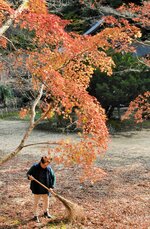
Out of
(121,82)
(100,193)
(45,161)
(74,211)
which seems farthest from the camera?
(121,82)

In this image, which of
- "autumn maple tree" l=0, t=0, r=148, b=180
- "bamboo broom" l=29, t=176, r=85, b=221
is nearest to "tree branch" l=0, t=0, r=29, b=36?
"autumn maple tree" l=0, t=0, r=148, b=180

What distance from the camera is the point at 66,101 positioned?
7008 mm

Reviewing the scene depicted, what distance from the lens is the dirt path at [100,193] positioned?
758cm

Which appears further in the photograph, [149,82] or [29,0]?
[149,82]

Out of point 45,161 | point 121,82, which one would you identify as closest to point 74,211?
point 45,161

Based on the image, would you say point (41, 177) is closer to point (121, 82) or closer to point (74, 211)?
point (74, 211)

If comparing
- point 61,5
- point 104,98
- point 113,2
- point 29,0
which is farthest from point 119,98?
point 29,0

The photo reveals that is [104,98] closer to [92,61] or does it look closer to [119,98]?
[119,98]

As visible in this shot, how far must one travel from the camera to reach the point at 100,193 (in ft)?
31.1

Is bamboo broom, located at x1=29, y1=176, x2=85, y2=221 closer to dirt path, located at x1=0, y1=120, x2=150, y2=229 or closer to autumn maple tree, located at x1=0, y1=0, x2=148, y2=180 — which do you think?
dirt path, located at x1=0, y1=120, x2=150, y2=229

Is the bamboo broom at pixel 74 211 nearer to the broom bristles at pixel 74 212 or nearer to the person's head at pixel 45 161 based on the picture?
the broom bristles at pixel 74 212

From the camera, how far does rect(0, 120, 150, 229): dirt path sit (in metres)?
7.58

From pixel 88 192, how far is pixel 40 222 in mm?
2443

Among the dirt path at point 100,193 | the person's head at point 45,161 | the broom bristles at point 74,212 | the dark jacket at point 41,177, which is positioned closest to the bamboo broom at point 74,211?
the broom bristles at point 74,212
